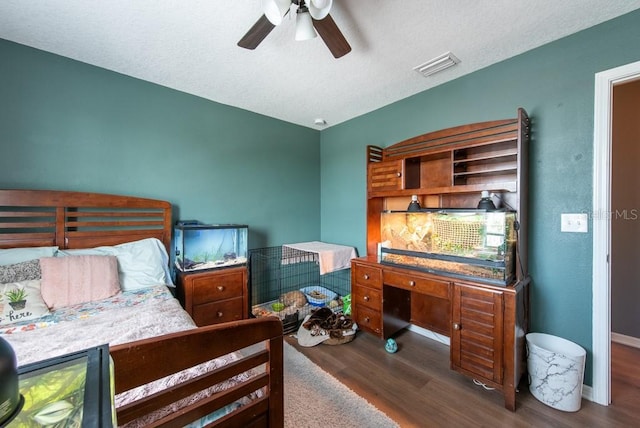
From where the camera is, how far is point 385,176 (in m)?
2.61

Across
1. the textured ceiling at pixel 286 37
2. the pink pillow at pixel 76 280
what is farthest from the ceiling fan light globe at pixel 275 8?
the pink pillow at pixel 76 280

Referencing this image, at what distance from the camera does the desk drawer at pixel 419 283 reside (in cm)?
193

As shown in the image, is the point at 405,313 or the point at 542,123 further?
the point at 405,313

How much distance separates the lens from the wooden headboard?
1.89m

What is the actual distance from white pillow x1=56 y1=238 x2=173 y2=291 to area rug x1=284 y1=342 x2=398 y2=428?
1369 mm

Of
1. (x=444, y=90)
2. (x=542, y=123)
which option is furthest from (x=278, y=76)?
(x=542, y=123)

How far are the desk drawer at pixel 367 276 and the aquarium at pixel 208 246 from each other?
117 centimetres

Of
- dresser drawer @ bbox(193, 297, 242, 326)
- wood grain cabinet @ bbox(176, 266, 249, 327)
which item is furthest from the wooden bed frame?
dresser drawer @ bbox(193, 297, 242, 326)

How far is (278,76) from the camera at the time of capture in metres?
2.37

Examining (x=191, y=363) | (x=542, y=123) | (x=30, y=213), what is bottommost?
(x=191, y=363)

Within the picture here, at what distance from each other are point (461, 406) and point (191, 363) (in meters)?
1.79

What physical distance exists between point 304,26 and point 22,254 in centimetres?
246

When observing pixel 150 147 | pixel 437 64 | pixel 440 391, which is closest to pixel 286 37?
pixel 437 64

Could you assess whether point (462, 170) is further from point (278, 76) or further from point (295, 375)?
point (295, 375)
